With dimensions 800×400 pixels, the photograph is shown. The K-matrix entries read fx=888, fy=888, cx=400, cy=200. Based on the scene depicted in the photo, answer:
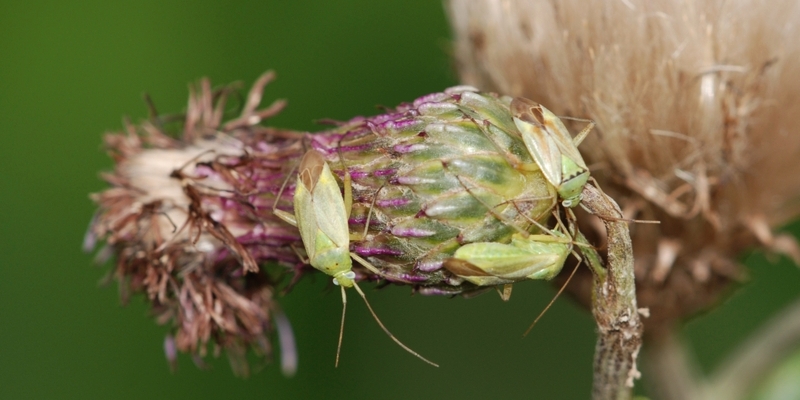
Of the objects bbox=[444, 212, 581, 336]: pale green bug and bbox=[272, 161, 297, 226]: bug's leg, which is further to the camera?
bbox=[272, 161, 297, 226]: bug's leg

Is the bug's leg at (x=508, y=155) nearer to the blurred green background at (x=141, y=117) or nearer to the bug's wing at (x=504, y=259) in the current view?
the bug's wing at (x=504, y=259)

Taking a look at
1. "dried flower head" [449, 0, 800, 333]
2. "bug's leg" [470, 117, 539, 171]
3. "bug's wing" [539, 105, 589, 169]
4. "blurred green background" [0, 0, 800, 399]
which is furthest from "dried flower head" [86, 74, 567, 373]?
"blurred green background" [0, 0, 800, 399]

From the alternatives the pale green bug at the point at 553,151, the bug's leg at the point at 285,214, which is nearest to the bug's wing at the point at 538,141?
the pale green bug at the point at 553,151

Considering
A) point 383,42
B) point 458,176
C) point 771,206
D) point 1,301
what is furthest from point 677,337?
point 1,301

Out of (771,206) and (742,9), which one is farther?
(771,206)

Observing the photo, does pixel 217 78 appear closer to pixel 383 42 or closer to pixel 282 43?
pixel 282 43

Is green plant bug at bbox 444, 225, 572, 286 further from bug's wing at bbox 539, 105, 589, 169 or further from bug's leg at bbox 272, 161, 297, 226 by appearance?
bug's leg at bbox 272, 161, 297, 226
